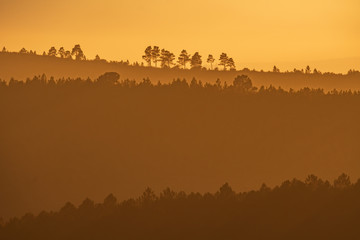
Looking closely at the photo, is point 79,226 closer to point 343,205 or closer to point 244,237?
point 244,237

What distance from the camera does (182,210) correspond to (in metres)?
177

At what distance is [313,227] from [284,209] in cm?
993

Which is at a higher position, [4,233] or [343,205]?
[343,205]

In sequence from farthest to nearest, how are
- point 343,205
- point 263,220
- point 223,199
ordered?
point 223,199 < point 263,220 < point 343,205

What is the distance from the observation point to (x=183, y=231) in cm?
16738

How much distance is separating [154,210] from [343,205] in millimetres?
45127

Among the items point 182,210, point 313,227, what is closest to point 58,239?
point 182,210

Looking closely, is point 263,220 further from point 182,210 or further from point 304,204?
point 182,210

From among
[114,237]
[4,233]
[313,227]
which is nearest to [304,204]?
[313,227]

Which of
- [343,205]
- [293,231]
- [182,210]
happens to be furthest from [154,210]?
[343,205]

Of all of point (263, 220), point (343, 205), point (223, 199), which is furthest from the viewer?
point (223, 199)

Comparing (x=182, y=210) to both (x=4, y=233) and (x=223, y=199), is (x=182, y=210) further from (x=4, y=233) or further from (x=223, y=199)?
(x=4, y=233)

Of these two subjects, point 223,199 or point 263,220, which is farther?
point 223,199

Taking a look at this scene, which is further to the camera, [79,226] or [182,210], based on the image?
[182,210]
